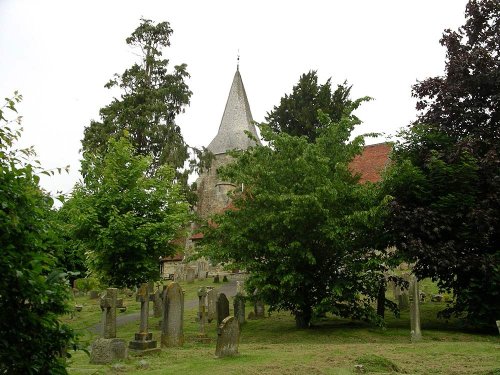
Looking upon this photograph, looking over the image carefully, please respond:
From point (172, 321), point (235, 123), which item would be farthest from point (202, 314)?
point (235, 123)

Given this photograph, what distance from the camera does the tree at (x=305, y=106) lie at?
34719 millimetres

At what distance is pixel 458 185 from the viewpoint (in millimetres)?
14250

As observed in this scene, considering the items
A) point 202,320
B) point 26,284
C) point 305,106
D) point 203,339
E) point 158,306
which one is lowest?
point 203,339

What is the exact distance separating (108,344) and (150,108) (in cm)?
1911

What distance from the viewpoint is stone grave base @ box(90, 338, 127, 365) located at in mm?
10133

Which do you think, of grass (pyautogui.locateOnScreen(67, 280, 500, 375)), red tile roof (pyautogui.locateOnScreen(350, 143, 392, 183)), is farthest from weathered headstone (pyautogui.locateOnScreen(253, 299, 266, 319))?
red tile roof (pyautogui.locateOnScreen(350, 143, 392, 183))

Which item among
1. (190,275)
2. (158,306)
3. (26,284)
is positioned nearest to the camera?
(26,284)

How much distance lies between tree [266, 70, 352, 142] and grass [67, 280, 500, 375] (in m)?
20.3

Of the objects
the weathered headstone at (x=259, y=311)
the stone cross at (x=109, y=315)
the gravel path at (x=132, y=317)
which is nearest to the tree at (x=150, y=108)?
the gravel path at (x=132, y=317)

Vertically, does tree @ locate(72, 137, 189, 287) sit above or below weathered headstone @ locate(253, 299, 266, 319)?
above

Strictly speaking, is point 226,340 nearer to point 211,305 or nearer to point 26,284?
point 26,284

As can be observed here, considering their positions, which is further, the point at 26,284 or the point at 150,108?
the point at 150,108

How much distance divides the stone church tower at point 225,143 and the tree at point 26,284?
145ft

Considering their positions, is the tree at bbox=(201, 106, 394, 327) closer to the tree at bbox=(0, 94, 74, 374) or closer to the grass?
the grass
